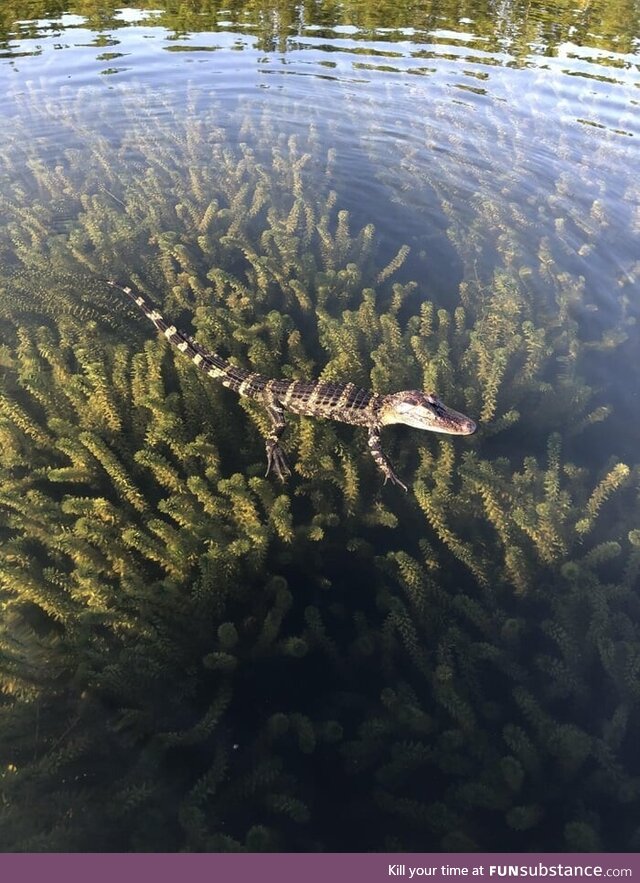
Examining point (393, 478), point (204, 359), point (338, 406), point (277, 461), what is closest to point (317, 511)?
point (277, 461)

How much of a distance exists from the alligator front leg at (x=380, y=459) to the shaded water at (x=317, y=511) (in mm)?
135

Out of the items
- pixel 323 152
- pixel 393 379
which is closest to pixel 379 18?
pixel 323 152

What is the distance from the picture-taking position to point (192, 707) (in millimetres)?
3844

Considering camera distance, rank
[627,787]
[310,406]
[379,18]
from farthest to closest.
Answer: [379,18] → [310,406] → [627,787]

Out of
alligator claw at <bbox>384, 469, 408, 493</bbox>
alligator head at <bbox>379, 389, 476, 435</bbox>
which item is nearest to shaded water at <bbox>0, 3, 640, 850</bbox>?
alligator claw at <bbox>384, 469, 408, 493</bbox>

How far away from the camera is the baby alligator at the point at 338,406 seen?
547 cm

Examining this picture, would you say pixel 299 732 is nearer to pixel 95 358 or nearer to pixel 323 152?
pixel 95 358

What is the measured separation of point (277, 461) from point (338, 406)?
34.9 inches

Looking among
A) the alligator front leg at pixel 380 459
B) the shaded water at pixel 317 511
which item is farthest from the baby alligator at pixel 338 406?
the shaded water at pixel 317 511

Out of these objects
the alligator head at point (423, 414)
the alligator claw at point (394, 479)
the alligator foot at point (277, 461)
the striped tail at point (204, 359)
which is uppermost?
the striped tail at point (204, 359)

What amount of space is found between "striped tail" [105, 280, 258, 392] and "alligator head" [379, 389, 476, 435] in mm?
1502

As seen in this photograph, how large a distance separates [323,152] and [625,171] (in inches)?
217

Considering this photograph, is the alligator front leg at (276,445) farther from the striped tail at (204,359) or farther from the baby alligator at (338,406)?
the striped tail at (204,359)

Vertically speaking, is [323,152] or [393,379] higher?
[323,152]
